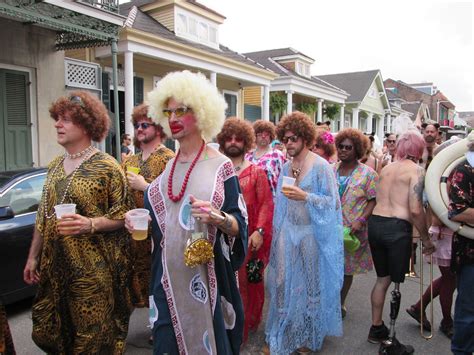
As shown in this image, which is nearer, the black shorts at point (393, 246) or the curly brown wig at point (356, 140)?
the black shorts at point (393, 246)

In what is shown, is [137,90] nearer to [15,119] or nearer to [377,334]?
[15,119]

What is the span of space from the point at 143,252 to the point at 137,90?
38.0ft

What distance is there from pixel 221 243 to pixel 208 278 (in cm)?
20

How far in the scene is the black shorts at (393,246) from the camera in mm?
3666

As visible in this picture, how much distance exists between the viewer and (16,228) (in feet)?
14.4

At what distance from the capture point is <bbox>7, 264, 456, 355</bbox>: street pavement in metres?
3.79

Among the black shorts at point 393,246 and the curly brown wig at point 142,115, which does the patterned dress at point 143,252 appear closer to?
the curly brown wig at point 142,115

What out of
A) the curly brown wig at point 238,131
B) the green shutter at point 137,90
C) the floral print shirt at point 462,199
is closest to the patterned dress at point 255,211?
the curly brown wig at point 238,131

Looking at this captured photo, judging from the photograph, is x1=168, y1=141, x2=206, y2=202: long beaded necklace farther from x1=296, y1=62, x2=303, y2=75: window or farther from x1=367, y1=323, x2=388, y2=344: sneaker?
x1=296, y1=62, x2=303, y2=75: window

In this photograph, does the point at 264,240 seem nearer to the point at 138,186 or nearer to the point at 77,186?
the point at 138,186

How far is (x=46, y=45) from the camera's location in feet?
33.9

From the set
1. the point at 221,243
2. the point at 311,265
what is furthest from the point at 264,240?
the point at 221,243

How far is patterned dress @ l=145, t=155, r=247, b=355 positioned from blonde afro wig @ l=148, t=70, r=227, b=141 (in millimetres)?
231

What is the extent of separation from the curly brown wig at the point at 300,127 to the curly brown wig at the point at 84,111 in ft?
5.45
